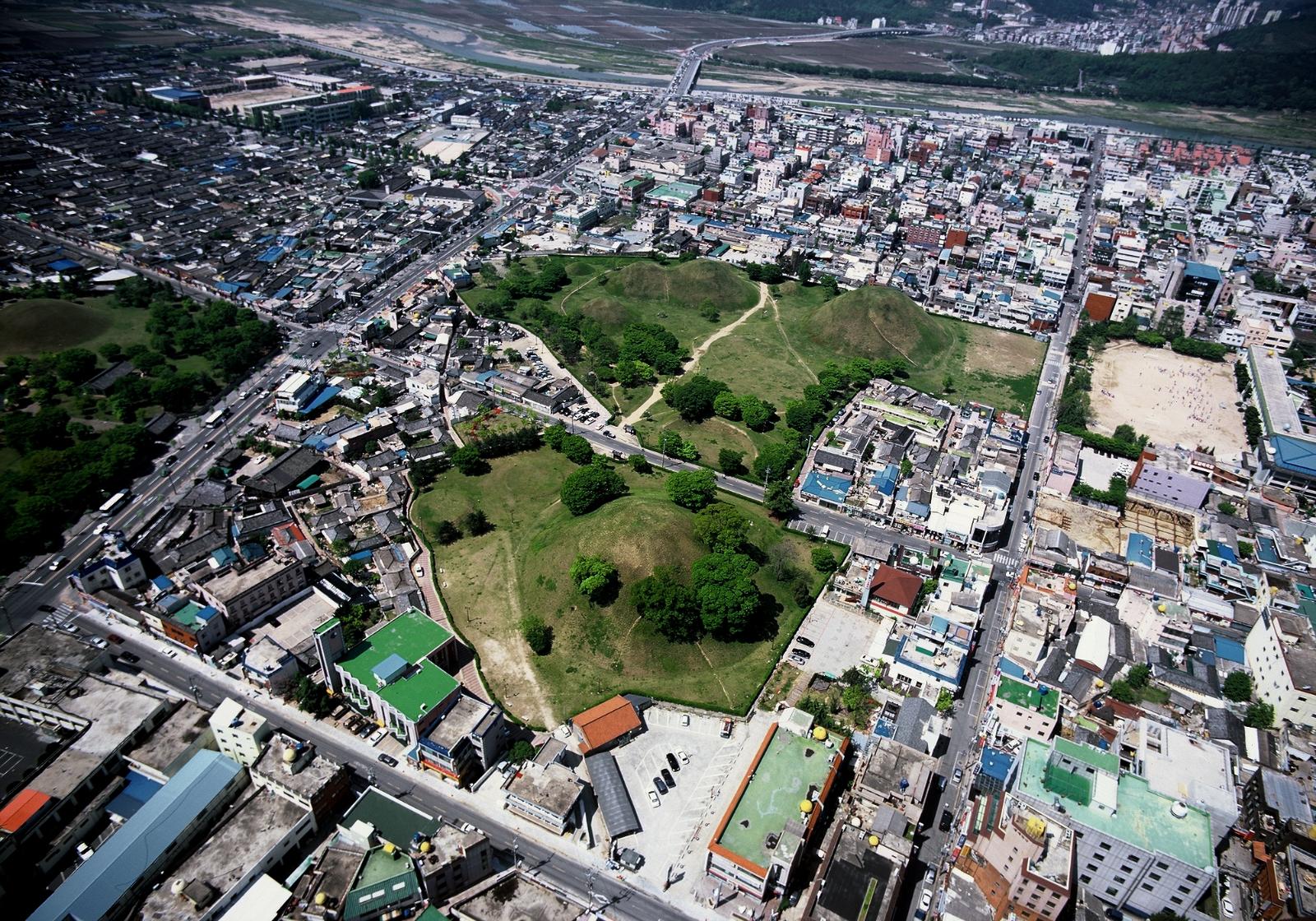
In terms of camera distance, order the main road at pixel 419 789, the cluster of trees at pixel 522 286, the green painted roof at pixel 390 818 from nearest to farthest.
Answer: the main road at pixel 419 789 → the green painted roof at pixel 390 818 → the cluster of trees at pixel 522 286

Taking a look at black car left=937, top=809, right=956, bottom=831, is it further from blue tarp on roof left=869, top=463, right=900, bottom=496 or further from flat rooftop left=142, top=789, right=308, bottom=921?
flat rooftop left=142, top=789, right=308, bottom=921

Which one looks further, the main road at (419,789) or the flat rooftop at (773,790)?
the flat rooftop at (773,790)

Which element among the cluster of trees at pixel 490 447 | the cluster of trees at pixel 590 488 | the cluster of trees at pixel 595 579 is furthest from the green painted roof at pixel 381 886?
the cluster of trees at pixel 490 447

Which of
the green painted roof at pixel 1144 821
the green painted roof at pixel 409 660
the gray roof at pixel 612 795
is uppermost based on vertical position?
the green painted roof at pixel 1144 821

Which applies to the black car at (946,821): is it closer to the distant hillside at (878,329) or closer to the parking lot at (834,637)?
the parking lot at (834,637)

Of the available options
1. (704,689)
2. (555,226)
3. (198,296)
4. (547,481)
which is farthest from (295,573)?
(555,226)

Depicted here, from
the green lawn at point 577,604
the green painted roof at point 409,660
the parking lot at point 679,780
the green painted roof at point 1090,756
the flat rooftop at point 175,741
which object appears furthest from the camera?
the green lawn at point 577,604

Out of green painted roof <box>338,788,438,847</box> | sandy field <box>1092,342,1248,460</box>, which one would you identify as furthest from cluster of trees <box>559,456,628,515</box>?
sandy field <box>1092,342,1248,460</box>
